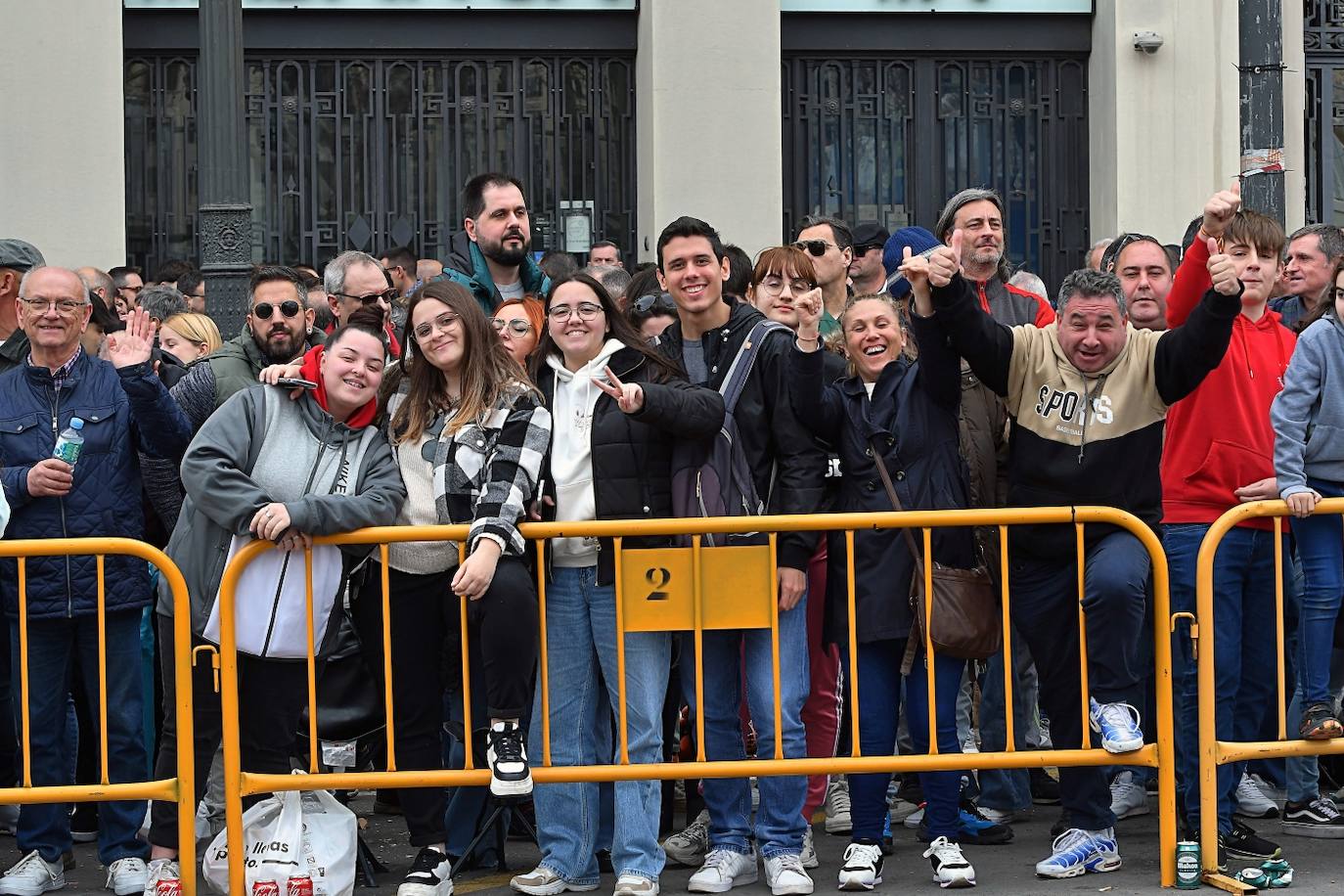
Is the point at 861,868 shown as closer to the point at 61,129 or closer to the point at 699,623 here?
the point at 699,623

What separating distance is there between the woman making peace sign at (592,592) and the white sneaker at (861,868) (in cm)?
66

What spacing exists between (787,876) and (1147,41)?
992cm

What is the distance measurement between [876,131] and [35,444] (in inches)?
362

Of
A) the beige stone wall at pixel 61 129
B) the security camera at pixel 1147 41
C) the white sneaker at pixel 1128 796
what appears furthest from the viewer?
the security camera at pixel 1147 41

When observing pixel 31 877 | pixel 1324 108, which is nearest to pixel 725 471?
pixel 31 877

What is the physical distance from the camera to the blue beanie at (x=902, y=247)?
784cm

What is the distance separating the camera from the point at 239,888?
6.35 metres

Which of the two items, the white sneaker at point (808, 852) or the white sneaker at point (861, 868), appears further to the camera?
the white sneaker at point (808, 852)

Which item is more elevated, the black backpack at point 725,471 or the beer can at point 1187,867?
the black backpack at point 725,471

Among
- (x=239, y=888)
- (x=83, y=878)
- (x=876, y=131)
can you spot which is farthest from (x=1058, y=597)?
(x=876, y=131)

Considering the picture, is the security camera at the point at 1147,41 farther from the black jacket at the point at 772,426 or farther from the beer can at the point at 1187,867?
the beer can at the point at 1187,867

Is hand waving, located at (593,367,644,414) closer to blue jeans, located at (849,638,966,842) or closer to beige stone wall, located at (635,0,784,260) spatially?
blue jeans, located at (849,638,966,842)

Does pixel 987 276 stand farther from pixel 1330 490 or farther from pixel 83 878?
pixel 83 878

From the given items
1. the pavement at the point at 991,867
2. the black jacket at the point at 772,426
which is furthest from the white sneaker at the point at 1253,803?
the black jacket at the point at 772,426
